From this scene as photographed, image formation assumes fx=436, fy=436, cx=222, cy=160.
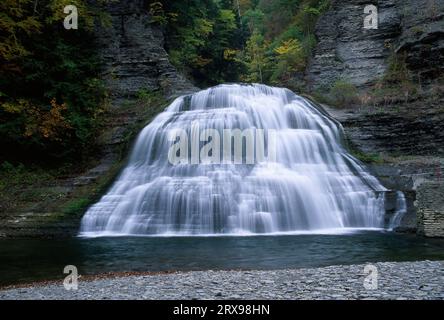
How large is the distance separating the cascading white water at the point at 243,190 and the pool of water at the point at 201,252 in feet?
3.75

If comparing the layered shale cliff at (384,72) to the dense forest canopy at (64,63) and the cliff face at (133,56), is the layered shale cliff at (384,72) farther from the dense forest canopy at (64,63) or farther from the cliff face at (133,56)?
the cliff face at (133,56)

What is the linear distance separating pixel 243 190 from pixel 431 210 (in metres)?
5.98

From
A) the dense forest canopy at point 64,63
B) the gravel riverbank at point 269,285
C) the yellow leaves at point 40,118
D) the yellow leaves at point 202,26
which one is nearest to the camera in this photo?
the gravel riverbank at point 269,285

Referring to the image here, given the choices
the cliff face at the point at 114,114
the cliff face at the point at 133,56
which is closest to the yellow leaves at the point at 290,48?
the cliff face at the point at 133,56

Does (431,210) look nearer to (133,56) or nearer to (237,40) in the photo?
(133,56)

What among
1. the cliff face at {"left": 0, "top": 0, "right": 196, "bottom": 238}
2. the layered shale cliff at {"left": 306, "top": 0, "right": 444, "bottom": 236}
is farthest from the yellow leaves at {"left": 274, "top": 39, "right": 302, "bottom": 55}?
the cliff face at {"left": 0, "top": 0, "right": 196, "bottom": 238}

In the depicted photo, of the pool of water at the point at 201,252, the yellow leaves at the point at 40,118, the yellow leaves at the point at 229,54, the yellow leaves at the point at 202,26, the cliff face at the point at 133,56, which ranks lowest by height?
the pool of water at the point at 201,252

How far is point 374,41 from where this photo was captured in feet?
81.8

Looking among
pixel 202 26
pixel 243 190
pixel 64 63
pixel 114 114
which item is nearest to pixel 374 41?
pixel 202 26

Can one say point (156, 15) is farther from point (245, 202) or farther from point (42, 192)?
point (245, 202)

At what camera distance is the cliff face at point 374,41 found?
2161cm

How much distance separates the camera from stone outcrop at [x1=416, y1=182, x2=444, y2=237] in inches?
480

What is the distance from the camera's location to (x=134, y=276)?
26.5 feet
